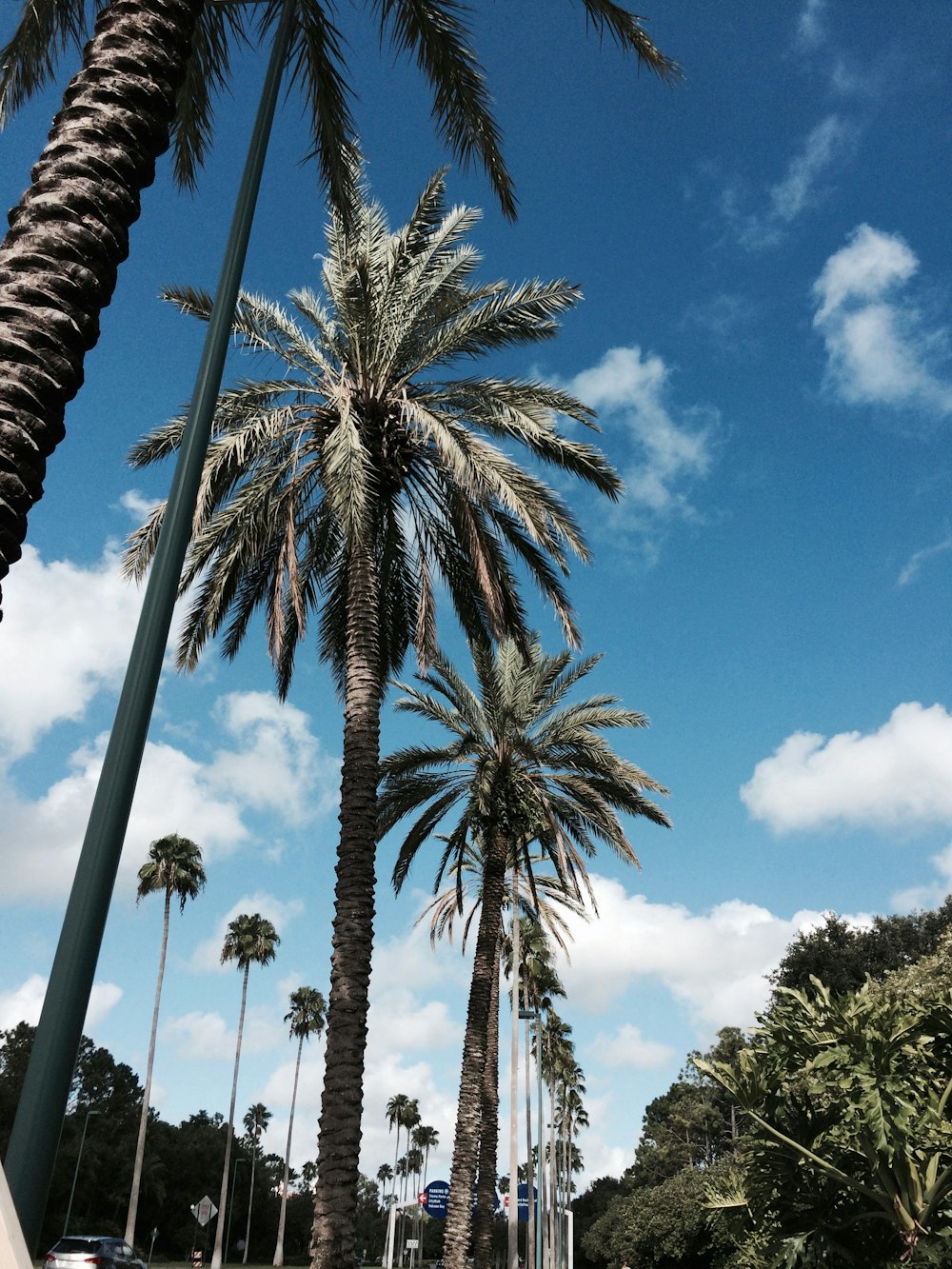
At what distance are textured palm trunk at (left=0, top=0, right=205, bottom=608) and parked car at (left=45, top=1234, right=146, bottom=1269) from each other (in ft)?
56.4

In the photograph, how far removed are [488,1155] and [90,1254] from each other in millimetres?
9327

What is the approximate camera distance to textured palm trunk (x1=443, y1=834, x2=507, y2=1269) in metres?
18.8

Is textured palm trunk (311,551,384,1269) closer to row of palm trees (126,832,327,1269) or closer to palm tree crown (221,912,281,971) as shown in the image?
row of palm trees (126,832,327,1269)

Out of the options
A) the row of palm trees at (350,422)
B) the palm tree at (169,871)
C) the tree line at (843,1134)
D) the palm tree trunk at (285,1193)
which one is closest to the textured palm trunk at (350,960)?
the row of palm trees at (350,422)

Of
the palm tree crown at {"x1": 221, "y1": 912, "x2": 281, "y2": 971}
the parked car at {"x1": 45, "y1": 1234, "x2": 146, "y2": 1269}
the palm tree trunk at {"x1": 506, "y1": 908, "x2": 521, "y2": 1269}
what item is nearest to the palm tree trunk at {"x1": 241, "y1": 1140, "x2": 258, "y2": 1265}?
the palm tree crown at {"x1": 221, "y1": 912, "x2": 281, "y2": 971}

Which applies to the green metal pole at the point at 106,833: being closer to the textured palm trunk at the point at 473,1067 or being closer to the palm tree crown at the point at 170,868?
the textured palm trunk at the point at 473,1067

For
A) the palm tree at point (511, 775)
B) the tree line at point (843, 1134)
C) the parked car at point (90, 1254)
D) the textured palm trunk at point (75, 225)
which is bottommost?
the parked car at point (90, 1254)

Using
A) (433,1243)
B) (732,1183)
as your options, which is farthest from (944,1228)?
(433,1243)

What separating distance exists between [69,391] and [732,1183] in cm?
925

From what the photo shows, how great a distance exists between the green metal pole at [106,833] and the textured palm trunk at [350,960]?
6154 mm

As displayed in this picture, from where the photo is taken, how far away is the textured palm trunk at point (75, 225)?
4.52 m

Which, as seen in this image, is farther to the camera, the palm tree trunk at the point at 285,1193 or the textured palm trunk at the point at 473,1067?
the palm tree trunk at the point at 285,1193

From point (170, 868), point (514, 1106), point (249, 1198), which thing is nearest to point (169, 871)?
point (170, 868)

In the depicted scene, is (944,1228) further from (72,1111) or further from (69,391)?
(72,1111)
